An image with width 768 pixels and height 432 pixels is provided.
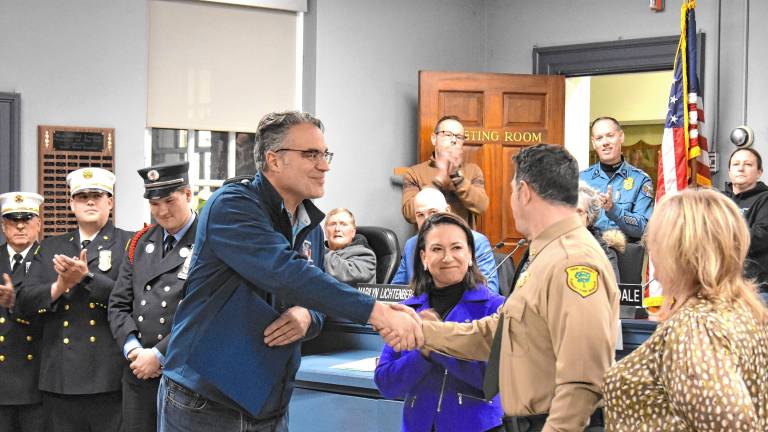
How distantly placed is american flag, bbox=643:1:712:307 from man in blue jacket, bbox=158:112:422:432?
163 inches

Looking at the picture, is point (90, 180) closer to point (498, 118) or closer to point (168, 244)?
point (168, 244)

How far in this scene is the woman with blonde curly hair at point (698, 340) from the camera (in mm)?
1752

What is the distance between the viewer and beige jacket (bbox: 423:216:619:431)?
2088 millimetres

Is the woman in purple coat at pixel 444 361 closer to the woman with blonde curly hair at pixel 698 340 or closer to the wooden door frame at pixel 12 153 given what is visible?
the woman with blonde curly hair at pixel 698 340

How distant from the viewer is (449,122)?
6629 millimetres

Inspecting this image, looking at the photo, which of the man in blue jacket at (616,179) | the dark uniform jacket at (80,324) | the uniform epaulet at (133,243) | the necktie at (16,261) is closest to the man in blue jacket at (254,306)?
the uniform epaulet at (133,243)

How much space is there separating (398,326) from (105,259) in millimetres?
2098

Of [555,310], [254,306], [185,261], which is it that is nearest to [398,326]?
[254,306]

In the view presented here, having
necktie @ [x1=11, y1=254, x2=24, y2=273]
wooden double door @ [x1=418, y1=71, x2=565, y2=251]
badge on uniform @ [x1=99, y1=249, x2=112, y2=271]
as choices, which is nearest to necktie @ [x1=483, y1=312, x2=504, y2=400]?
badge on uniform @ [x1=99, y1=249, x2=112, y2=271]

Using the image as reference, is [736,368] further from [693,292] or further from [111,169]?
[111,169]

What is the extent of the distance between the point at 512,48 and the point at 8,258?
4.56 metres

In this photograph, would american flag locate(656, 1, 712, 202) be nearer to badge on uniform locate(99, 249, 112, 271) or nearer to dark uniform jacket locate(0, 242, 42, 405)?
badge on uniform locate(99, 249, 112, 271)

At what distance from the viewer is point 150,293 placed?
12.7 feet

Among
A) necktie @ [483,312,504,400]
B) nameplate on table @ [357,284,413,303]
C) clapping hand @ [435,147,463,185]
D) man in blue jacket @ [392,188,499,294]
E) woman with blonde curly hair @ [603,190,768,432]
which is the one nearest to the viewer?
woman with blonde curly hair @ [603,190,768,432]
